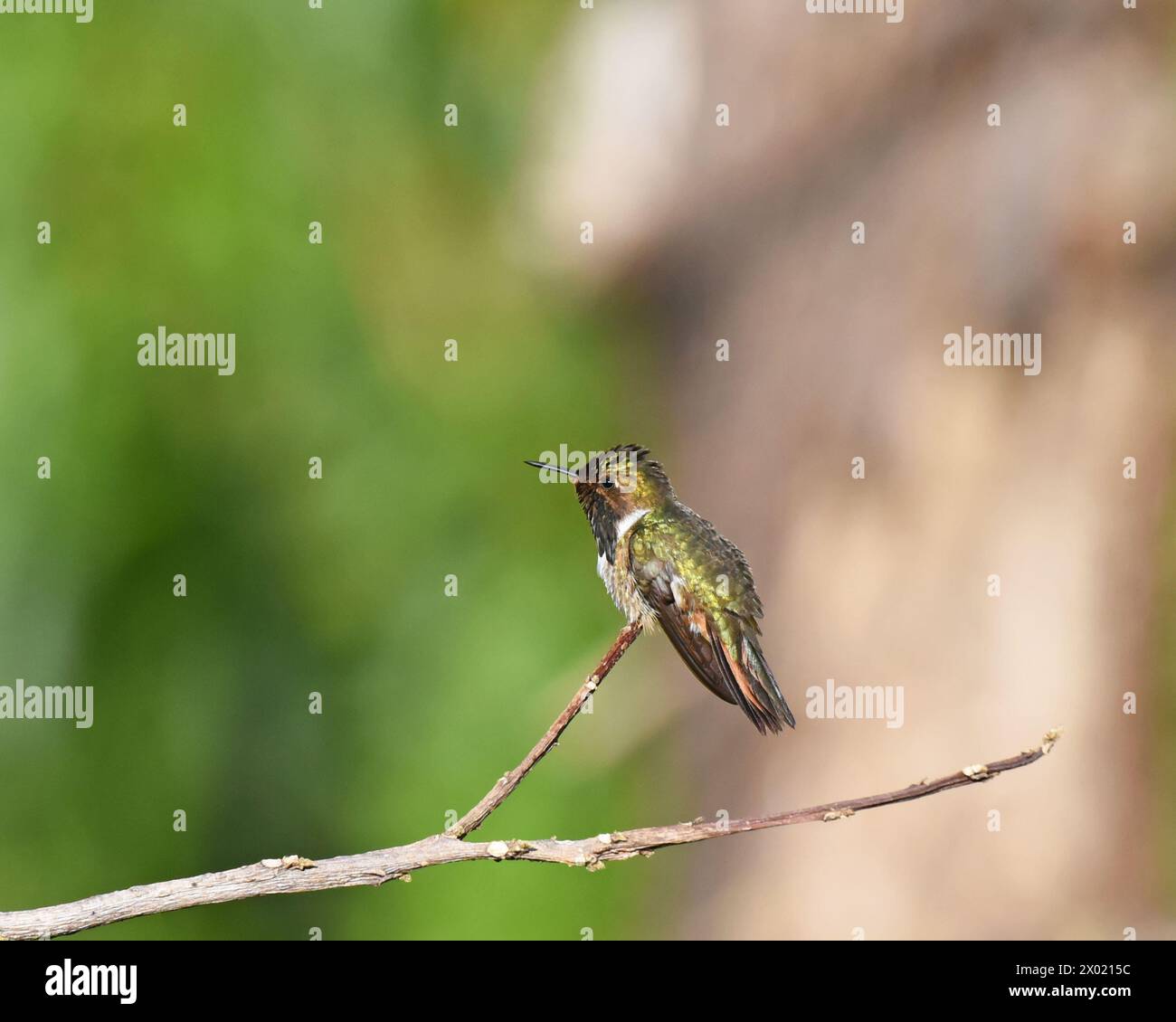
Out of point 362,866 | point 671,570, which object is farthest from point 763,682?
point 362,866

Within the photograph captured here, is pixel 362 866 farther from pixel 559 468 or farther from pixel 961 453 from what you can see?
pixel 961 453

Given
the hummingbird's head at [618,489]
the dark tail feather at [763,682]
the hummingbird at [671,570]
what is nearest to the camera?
the dark tail feather at [763,682]

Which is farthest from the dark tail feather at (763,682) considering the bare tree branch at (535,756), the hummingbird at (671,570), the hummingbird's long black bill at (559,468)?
the hummingbird's long black bill at (559,468)

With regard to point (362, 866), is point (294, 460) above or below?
above

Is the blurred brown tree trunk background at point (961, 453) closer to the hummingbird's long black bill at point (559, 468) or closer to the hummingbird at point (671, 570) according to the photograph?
the hummingbird at point (671, 570)

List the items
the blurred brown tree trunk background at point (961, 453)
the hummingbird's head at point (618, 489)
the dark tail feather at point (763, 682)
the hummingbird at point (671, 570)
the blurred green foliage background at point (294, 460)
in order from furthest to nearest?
the blurred green foliage background at point (294, 460)
the blurred brown tree trunk background at point (961, 453)
the hummingbird's head at point (618, 489)
the hummingbird at point (671, 570)
the dark tail feather at point (763, 682)

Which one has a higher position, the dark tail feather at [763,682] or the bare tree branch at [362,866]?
the dark tail feather at [763,682]

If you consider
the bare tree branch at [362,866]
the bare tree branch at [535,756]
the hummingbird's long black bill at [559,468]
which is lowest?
the bare tree branch at [362,866]

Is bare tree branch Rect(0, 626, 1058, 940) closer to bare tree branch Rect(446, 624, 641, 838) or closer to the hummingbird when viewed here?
bare tree branch Rect(446, 624, 641, 838)
